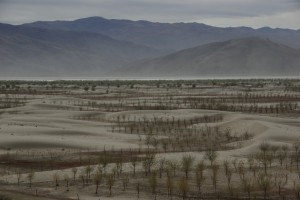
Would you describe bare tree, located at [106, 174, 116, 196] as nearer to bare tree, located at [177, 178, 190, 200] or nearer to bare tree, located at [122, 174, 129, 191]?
bare tree, located at [122, 174, 129, 191]

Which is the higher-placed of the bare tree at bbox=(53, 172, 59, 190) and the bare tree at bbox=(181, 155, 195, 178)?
the bare tree at bbox=(181, 155, 195, 178)

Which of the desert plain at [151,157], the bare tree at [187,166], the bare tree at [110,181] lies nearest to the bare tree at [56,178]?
the desert plain at [151,157]

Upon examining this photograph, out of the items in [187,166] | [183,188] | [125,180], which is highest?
[187,166]

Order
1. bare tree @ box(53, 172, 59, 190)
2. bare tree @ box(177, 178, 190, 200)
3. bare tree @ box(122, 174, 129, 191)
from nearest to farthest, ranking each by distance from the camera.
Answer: bare tree @ box(177, 178, 190, 200), bare tree @ box(122, 174, 129, 191), bare tree @ box(53, 172, 59, 190)

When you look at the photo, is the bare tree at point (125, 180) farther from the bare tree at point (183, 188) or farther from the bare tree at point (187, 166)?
the bare tree at point (187, 166)

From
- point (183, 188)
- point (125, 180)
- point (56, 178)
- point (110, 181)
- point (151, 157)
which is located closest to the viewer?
point (183, 188)

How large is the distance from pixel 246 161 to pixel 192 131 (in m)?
10.1

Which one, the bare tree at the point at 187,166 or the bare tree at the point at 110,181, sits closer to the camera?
the bare tree at the point at 110,181

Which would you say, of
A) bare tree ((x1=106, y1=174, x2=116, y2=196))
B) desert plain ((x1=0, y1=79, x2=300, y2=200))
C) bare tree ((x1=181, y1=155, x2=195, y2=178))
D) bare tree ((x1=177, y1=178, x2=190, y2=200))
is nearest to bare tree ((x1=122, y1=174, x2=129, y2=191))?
desert plain ((x1=0, y1=79, x2=300, y2=200))

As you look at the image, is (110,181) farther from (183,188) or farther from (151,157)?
(151,157)

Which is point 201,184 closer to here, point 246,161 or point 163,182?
point 163,182

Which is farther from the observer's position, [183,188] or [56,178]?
[56,178]

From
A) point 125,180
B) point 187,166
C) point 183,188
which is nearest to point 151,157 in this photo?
point 187,166

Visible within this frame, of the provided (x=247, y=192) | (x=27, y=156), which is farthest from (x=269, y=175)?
(x=27, y=156)
